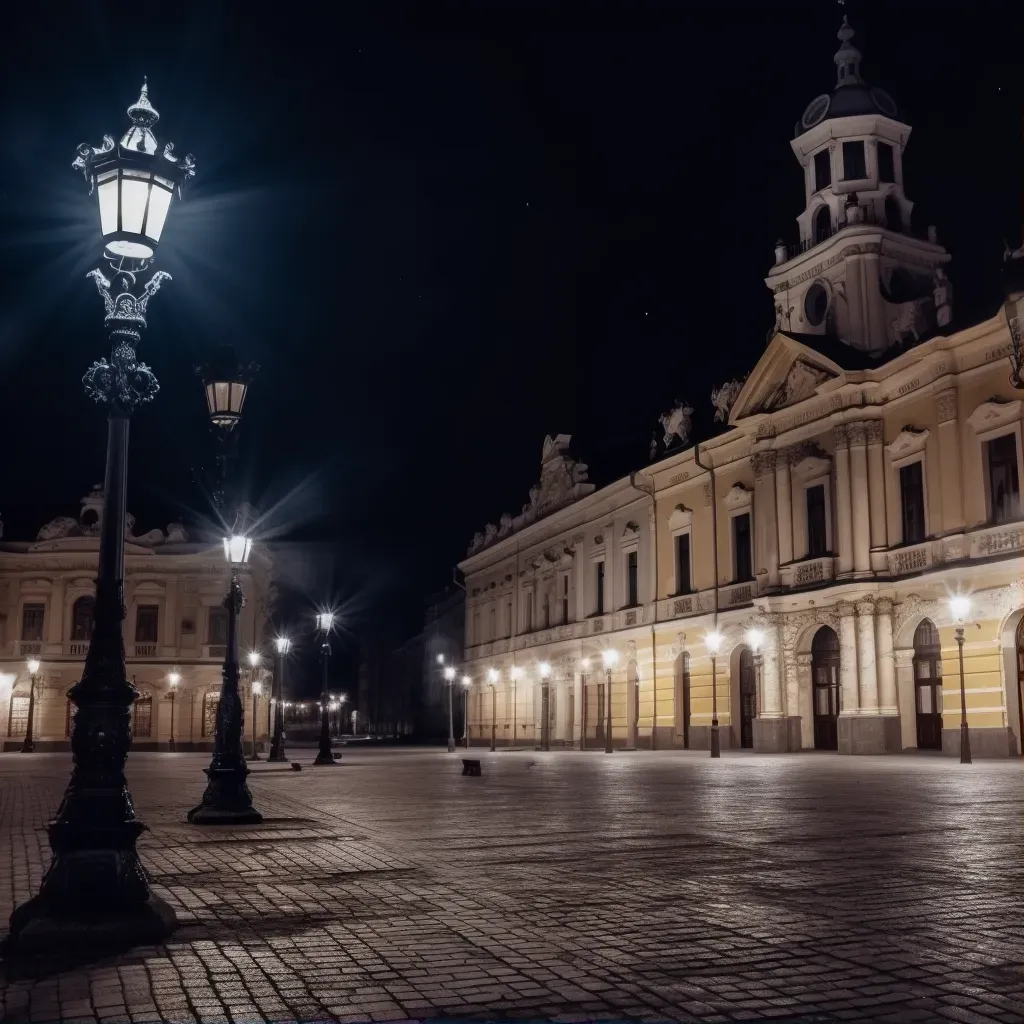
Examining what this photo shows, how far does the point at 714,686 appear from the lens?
1554 inches

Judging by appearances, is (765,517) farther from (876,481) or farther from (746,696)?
(746,696)

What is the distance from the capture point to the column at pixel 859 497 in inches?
→ 1379

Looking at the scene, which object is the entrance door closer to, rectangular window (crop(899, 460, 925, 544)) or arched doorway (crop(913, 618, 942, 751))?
arched doorway (crop(913, 618, 942, 751))

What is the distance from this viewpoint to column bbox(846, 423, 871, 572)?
35.0m

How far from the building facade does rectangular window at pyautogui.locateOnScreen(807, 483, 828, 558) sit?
1414 inches

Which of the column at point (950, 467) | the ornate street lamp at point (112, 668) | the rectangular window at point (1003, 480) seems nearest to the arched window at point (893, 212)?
the column at point (950, 467)

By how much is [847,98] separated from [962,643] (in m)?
20.8

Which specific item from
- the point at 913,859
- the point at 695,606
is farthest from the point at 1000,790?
the point at 695,606

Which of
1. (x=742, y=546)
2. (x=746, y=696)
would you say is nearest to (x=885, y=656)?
(x=746, y=696)

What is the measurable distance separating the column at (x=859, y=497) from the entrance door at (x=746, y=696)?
22.2 feet

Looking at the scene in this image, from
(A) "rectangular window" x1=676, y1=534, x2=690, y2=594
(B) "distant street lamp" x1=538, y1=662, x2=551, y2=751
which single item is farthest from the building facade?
(A) "rectangular window" x1=676, y1=534, x2=690, y2=594

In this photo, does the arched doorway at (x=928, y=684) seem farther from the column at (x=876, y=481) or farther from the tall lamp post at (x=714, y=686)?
the tall lamp post at (x=714, y=686)

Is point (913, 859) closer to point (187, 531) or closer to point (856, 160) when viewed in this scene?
point (856, 160)

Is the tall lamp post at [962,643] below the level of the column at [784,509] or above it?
below
